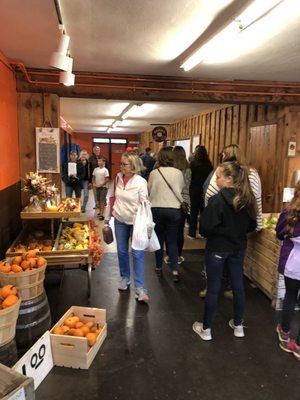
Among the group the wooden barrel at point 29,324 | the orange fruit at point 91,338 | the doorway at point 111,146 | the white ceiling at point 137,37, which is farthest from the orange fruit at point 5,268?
the doorway at point 111,146

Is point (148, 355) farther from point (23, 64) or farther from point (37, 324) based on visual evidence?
point (23, 64)

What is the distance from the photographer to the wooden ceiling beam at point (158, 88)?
4.05m

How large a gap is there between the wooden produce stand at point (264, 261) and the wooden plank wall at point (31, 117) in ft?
9.38

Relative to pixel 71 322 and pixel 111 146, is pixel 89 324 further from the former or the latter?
pixel 111 146

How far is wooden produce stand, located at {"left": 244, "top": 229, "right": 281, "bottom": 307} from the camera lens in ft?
10.8

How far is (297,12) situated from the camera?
2.32 m

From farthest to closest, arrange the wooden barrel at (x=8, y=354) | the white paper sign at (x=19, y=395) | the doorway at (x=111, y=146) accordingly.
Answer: the doorway at (x=111, y=146)
the wooden barrel at (x=8, y=354)
the white paper sign at (x=19, y=395)

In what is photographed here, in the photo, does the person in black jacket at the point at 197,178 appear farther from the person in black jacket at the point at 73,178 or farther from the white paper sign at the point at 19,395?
the white paper sign at the point at 19,395

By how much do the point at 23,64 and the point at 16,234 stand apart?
202 cm

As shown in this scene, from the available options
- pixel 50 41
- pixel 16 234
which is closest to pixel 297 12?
pixel 50 41

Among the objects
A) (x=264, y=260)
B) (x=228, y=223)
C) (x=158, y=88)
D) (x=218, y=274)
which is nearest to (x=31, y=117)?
(x=158, y=88)

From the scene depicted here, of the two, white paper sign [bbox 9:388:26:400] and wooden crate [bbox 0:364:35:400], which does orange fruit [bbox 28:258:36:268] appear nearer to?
wooden crate [bbox 0:364:35:400]

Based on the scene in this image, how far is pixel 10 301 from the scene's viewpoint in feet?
6.76

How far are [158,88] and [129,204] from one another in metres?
1.86
